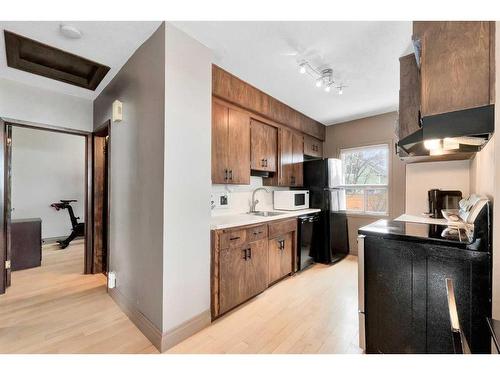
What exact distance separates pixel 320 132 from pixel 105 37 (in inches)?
142

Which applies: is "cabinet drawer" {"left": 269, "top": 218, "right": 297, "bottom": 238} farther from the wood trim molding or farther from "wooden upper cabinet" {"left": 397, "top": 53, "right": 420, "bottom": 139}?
"wooden upper cabinet" {"left": 397, "top": 53, "right": 420, "bottom": 139}

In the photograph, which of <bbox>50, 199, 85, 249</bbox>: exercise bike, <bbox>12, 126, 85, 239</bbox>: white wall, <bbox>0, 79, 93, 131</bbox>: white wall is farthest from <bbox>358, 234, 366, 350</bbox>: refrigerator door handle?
<bbox>12, 126, 85, 239</bbox>: white wall

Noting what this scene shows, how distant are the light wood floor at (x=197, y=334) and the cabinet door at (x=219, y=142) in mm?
1389

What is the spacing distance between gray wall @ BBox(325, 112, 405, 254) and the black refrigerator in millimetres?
367

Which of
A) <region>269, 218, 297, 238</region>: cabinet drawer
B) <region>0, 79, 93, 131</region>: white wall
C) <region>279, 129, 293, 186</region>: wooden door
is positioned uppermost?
<region>0, 79, 93, 131</region>: white wall

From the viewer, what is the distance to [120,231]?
2309 mm

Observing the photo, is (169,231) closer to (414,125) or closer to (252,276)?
(252,276)

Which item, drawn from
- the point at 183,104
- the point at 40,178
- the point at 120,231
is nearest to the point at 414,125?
the point at 183,104

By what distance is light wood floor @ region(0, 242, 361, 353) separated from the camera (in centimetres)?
172

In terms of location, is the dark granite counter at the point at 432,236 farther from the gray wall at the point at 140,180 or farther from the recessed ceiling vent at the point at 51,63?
the recessed ceiling vent at the point at 51,63

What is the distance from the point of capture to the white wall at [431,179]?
2416 millimetres

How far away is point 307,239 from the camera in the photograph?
3436 mm

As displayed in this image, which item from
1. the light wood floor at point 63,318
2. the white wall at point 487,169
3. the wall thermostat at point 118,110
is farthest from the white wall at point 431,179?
the wall thermostat at point 118,110

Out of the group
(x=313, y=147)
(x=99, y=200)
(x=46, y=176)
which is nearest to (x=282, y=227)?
(x=313, y=147)
